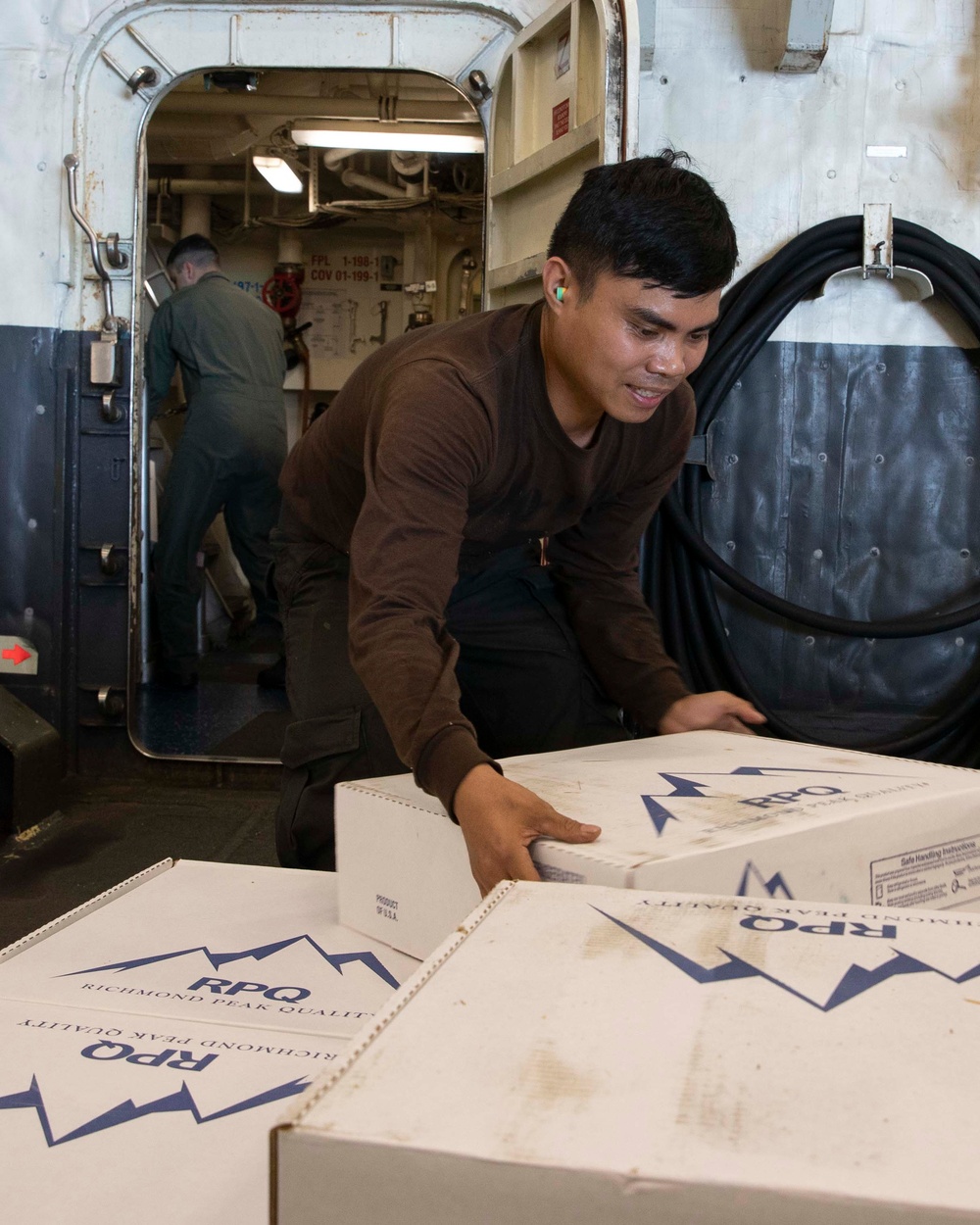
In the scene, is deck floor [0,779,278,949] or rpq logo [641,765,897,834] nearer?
rpq logo [641,765,897,834]

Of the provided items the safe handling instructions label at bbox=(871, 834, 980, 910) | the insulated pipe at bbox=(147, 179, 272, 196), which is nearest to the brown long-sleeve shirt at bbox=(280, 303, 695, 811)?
the safe handling instructions label at bbox=(871, 834, 980, 910)

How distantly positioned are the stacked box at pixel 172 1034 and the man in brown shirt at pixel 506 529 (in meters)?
0.24

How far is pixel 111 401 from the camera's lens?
3.45 metres

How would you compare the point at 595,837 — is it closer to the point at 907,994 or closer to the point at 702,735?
the point at 907,994

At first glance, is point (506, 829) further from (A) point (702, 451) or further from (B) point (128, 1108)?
(A) point (702, 451)

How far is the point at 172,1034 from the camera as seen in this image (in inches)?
44.1

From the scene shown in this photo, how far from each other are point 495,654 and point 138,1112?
54.9 inches

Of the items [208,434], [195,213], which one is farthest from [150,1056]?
[195,213]

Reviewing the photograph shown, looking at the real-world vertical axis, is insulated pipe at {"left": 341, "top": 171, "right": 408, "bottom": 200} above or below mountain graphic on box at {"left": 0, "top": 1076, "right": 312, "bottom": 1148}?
above

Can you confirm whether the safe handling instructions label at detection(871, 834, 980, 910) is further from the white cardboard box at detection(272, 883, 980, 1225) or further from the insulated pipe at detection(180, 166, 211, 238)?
the insulated pipe at detection(180, 166, 211, 238)

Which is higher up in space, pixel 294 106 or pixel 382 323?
pixel 294 106

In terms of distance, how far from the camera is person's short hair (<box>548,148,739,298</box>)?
1.60 metres

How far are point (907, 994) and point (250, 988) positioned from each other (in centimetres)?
71

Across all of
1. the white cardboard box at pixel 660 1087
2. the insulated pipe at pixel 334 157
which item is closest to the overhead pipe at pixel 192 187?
the insulated pipe at pixel 334 157
